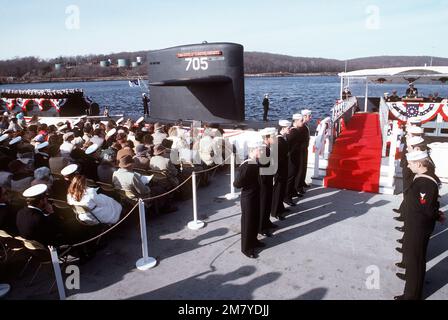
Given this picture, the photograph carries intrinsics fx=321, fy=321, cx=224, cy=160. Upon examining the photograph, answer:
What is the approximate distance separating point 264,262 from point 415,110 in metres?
15.6

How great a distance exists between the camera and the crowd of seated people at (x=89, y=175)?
5598 mm

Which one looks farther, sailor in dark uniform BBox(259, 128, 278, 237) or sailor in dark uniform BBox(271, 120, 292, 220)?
sailor in dark uniform BBox(271, 120, 292, 220)

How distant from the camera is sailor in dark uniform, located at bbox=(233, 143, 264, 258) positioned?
582 centimetres

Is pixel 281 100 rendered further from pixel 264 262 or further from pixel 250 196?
pixel 264 262

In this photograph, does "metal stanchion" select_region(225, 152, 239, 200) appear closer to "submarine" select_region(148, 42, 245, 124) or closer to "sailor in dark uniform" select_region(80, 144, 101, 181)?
"sailor in dark uniform" select_region(80, 144, 101, 181)

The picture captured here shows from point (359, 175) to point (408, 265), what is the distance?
5.05 meters

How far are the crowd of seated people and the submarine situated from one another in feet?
9.75

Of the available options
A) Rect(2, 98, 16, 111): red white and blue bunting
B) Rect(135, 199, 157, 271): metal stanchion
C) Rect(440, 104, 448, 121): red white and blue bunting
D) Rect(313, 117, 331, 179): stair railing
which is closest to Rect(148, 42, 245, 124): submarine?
Rect(313, 117, 331, 179): stair railing

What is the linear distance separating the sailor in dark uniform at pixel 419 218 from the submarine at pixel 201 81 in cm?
942

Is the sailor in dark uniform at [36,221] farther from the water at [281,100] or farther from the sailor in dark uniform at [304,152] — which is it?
the water at [281,100]

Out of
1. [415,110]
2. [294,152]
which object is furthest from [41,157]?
[415,110]

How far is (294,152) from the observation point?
8320 mm
